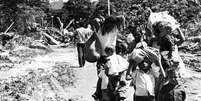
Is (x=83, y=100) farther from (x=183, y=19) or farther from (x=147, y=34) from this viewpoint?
(x=183, y=19)

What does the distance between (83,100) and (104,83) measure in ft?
9.10

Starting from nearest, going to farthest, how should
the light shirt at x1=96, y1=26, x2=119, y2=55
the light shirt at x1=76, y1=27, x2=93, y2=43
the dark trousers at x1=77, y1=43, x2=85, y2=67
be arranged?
the light shirt at x1=96, y1=26, x2=119, y2=55 < the light shirt at x1=76, y1=27, x2=93, y2=43 < the dark trousers at x1=77, y1=43, x2=85, y2=67

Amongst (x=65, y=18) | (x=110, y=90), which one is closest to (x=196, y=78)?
(x=110, y=90)

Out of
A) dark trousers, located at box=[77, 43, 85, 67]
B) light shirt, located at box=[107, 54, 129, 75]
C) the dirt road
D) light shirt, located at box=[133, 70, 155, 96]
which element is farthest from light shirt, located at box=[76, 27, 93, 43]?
light shirt, located at box=[133, 70, 155, 96]

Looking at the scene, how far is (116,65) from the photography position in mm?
6184

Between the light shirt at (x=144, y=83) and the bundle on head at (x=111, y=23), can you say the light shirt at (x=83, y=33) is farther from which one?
the light shirt at (x=144, y=83)

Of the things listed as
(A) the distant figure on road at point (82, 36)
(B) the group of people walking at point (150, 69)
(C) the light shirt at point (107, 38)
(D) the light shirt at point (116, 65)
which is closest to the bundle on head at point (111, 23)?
(C) the light shirt at point (107, 38)

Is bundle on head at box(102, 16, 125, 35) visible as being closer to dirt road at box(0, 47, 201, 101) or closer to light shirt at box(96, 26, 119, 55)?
light shirt at box(96, 26, 119, 55)

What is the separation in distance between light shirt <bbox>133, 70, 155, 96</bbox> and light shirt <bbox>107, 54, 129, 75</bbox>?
19.3 inches

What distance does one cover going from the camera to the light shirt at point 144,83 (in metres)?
5.53

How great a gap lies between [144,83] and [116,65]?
77cm

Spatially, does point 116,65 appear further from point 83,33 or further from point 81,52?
point 81,52

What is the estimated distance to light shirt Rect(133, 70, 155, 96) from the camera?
5527 millimetres

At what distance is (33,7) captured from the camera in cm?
2928
